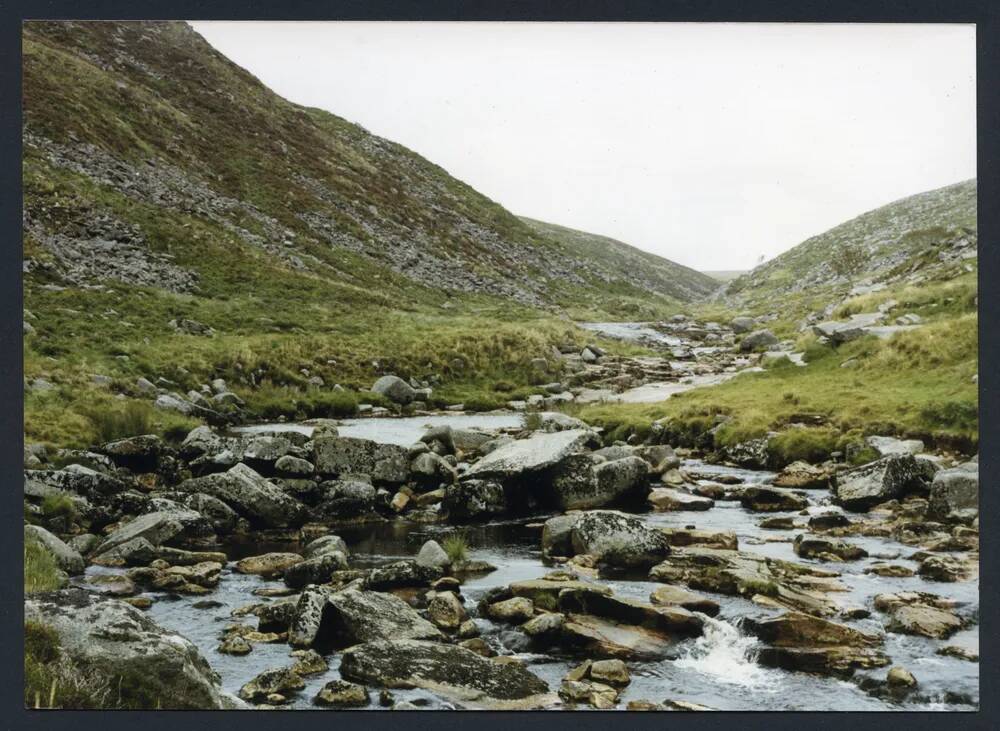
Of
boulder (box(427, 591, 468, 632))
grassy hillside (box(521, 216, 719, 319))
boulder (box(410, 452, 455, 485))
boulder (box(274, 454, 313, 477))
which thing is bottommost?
boulder (box(427, 591, 468, 632))

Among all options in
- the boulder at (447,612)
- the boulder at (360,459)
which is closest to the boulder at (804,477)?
the boulder at (447,612)

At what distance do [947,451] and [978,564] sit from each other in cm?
140

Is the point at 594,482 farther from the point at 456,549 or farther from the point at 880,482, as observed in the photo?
the point at 880,482

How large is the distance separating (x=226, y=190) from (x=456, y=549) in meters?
17.2

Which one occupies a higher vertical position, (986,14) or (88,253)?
(986,14)

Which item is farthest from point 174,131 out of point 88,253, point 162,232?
point 88,253

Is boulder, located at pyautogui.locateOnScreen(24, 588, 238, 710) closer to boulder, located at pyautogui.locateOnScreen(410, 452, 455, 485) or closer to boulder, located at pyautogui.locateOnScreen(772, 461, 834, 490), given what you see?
boulder, located at pyautogui.locateOnScreen(410, 452, 455, 485)

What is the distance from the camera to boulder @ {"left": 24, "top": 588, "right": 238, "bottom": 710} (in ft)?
19.6

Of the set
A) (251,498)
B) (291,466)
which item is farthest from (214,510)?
(291,466)

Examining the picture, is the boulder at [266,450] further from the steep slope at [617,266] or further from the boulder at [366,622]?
the steep slope at [617,266]

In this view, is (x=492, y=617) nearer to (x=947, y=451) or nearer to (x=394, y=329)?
(x=947, y=451)

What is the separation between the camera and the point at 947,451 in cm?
823

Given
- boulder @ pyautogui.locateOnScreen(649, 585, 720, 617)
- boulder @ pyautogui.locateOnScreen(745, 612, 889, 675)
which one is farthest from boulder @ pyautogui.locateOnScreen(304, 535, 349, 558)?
boulder @ pyautogui.locateOnScreen(745, 612, 889, 675)

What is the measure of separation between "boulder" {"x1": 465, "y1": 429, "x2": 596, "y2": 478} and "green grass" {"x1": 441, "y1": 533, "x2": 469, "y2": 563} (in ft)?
4.08
